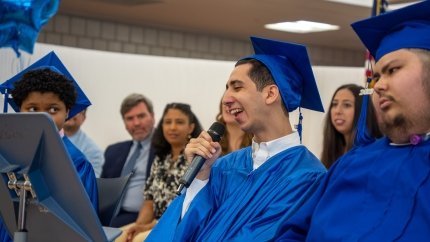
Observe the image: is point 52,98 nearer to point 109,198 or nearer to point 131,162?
point 109,198

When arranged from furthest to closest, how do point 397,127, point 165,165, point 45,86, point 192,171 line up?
point 165,165
point 45,86
point 192,171
point 397,127

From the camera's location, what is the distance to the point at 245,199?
2660 millimetres

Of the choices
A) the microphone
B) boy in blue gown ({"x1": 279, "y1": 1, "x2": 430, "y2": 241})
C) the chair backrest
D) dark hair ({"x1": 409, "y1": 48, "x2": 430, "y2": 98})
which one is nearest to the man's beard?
boy in blue gown ({"x1": 279, "y1": 1, "x2": 430, "y2": 241})

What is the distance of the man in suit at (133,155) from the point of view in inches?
209

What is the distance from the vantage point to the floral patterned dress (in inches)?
191

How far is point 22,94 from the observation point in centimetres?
318

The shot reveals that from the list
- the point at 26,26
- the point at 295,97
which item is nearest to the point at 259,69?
the point at 295,97

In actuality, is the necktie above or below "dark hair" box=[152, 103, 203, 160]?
below

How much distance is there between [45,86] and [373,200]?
1588 mm

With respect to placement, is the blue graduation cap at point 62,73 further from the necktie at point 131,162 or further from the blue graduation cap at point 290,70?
the necktie at point 131,162

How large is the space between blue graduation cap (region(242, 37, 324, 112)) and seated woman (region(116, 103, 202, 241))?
201cm

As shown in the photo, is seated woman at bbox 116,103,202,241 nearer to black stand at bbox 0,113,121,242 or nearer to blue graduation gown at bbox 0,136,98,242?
blue graduation gown at bbox 0,136,98,242

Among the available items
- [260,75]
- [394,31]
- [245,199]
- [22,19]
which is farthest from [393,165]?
[22,19]

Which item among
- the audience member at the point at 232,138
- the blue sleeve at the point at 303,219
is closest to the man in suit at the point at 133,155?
the audience member at the point at 232,138
